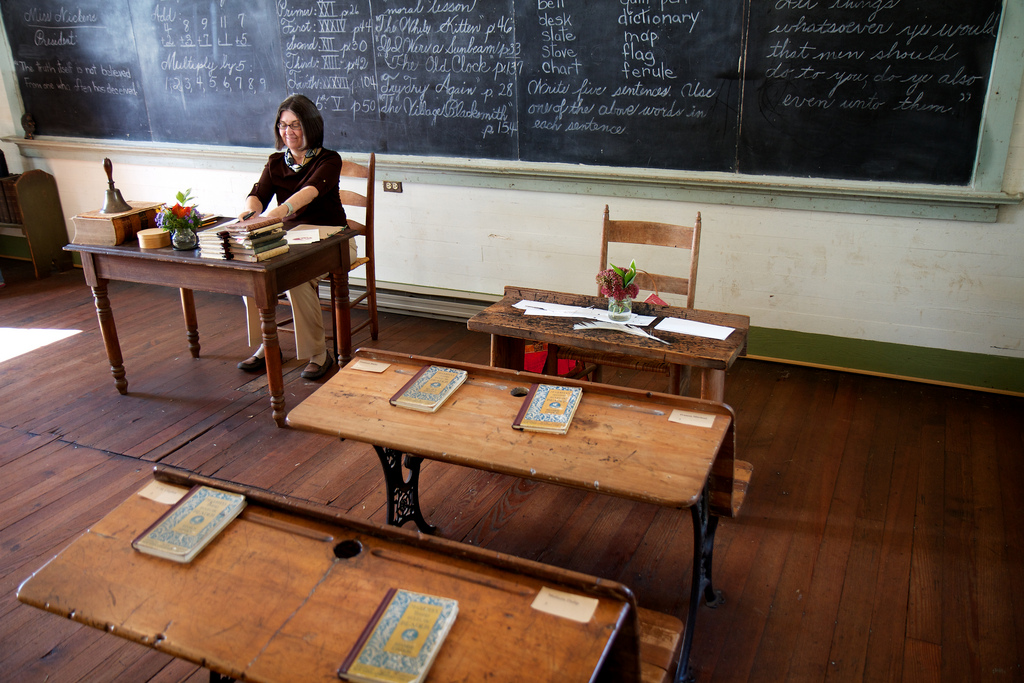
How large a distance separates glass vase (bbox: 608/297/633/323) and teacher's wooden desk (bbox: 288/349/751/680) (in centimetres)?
46

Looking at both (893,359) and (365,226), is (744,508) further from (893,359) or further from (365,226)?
(365,226)

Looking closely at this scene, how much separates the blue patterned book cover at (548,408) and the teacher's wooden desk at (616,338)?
1.03 ft

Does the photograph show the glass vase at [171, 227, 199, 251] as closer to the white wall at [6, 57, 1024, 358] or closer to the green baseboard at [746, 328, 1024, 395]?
the white wall at [6, 57, 1024, 358]

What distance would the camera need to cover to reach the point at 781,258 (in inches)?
151

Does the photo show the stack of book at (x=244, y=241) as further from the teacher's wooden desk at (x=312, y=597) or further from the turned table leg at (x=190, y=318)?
the teacher's wooden desk at (x=312, y=597)

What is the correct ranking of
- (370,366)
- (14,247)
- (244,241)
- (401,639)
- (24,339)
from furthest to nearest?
(14,247) < (24,339) < (244,241) < (370,366) < (401,639)

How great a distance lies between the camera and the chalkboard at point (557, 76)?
338cm

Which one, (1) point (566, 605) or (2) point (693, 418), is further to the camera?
(2) point (693, 418)

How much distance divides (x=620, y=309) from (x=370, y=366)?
0.91 metres

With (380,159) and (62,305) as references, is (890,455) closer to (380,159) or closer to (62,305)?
(380,159)

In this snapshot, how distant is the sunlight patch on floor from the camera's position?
4.34 m

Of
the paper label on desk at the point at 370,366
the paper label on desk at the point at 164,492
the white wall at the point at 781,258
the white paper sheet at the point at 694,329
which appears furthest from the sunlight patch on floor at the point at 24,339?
the white paper sheet at the point at 694,329

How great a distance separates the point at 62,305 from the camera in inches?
201

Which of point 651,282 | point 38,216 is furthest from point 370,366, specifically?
point 38,216
